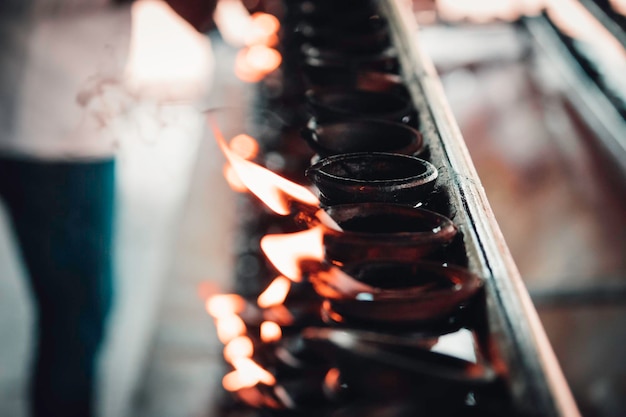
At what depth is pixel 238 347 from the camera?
1.89 m

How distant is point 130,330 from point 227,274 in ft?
3.10

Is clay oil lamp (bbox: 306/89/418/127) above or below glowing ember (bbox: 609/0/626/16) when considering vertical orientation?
below

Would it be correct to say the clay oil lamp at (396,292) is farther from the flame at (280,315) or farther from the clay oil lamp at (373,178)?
the flame at (280,315)

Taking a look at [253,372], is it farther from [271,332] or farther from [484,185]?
[484,185]

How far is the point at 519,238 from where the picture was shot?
4957 mm

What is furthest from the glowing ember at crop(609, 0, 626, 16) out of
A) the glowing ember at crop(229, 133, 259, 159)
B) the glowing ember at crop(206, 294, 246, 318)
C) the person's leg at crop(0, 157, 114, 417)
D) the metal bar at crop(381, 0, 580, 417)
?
the person's leg at crop(0, 157, 114, 417)

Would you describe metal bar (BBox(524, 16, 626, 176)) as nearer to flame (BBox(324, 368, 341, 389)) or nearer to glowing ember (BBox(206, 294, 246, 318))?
glowing ember (BBox(206, 294, 246, 318))

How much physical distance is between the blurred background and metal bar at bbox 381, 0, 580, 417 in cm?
205

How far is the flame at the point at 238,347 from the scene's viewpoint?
5.95 feet

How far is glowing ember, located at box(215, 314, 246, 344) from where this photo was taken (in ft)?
6.26

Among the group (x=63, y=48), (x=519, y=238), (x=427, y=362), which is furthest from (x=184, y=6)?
(x=519, y=238)

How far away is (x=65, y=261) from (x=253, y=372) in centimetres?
173

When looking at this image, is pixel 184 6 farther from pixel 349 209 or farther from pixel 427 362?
pixel 427 362

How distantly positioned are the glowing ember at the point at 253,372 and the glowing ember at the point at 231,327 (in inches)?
9.1
